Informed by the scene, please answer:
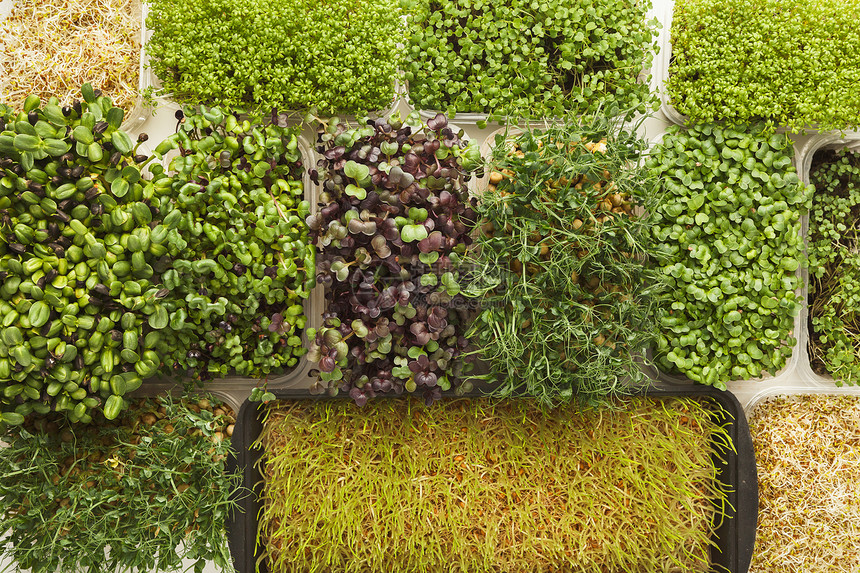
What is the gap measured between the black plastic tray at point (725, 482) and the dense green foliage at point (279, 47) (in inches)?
33.1

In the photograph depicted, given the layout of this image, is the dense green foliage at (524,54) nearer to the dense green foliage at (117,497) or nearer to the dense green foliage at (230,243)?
the dense green foliage at (230,243)

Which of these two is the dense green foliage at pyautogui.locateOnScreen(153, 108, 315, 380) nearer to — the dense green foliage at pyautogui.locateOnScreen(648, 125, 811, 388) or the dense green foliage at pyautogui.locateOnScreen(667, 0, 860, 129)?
the dense green foliage at pyautogui.locateOnScreen(648, 125, 811, 388)

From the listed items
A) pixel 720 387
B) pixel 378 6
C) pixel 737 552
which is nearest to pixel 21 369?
pixel 378 6

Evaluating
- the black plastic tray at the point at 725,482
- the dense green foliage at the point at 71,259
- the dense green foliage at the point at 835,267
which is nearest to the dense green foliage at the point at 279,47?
the dense green foliage at the point at 71,259

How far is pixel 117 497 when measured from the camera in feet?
4.18

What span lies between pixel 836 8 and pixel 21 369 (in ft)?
7.32

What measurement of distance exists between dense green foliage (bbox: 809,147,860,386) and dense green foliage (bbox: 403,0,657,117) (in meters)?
0.67

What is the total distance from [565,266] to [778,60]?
33.3 inches

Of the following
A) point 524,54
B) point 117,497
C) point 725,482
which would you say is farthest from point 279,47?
point 725,482

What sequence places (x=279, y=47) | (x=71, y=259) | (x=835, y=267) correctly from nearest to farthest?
(x=71, y=259)
(x=279, y=47)
(x=835, y=267)

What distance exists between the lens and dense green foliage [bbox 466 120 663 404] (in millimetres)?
1208

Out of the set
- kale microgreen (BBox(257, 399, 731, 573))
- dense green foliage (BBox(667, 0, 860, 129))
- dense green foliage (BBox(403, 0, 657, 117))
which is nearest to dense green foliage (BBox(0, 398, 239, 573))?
kale microgreen (BBox(257, 399, 731, 573))

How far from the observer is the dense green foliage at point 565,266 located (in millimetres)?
1208

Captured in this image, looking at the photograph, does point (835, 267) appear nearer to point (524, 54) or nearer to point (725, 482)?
point (725, 482)
